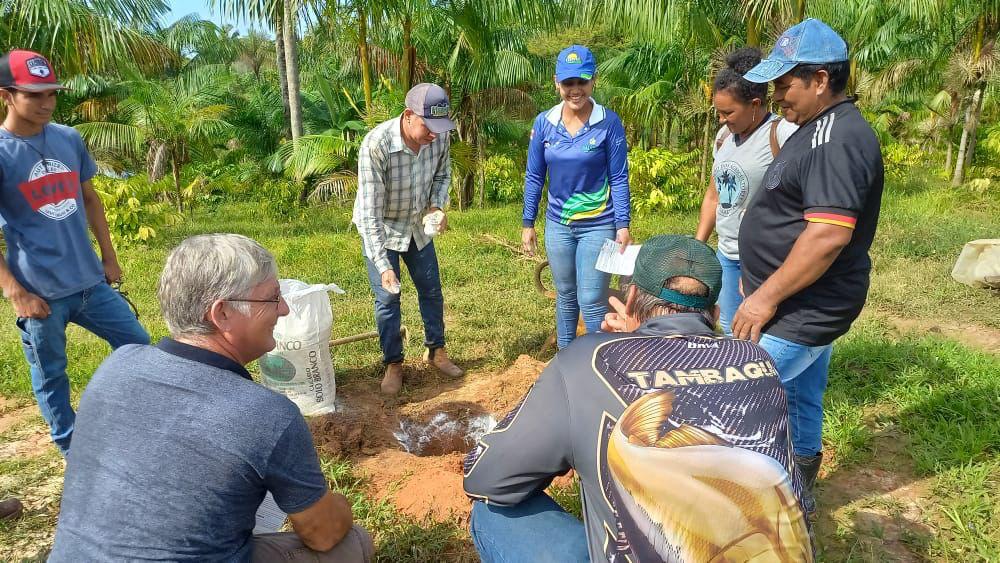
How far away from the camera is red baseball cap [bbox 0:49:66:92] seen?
8.50 ft

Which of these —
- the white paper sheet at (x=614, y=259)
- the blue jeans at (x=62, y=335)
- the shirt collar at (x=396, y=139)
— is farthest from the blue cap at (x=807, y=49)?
the blue jeans at (x=62, y=335)

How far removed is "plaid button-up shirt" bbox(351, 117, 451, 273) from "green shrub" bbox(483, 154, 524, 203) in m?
11.3

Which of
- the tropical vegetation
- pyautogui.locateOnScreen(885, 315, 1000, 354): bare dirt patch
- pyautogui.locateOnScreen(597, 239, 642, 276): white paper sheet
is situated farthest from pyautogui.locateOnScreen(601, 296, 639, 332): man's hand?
the tropical vegetation

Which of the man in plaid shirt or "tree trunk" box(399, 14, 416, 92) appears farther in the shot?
"tree trunk" box(399, 14, 416, 92)

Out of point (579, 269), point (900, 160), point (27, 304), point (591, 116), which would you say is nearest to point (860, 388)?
point (579, 269)

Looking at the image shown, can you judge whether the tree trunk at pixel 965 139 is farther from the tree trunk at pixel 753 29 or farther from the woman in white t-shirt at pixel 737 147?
the woman in white t-shirt at pixel 737 147

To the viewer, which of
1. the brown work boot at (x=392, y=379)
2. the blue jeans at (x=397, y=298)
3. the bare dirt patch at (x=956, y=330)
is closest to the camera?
the blue jeans at (x=397, y=298)

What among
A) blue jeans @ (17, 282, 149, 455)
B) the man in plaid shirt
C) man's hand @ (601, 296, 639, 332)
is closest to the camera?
man's hand @ (601, 296, 639, 332)

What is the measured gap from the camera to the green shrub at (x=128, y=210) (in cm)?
796

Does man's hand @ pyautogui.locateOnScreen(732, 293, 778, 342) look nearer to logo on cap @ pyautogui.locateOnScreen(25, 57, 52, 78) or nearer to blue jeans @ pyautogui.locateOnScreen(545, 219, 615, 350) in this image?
blue jeans @ pyautogui.locateOnScreen(545, 219, 615, 350)

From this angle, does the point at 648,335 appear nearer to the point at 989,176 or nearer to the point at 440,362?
the point at 440,362

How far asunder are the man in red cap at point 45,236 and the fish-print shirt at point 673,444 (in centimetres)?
234

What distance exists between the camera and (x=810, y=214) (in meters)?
2.09

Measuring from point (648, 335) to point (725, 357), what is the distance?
0.18 metres
